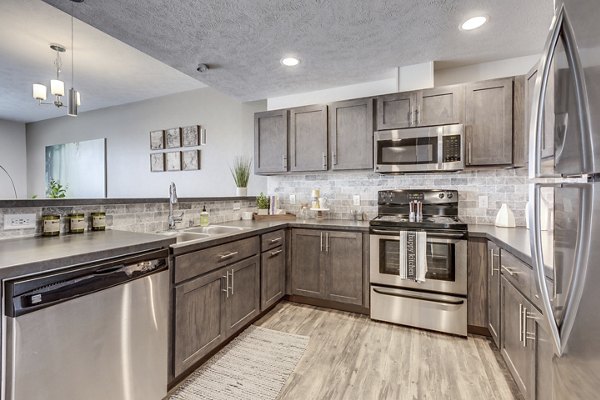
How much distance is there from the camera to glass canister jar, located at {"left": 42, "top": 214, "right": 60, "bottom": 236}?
1.55 meters

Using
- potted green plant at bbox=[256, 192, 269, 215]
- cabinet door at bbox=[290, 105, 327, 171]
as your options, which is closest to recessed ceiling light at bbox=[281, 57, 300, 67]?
cabinet door at bbox=[290, 105, 327, 171]

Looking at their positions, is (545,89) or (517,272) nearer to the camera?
(545,89)

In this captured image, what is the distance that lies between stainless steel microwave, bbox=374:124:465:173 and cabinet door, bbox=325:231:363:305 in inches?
31.1

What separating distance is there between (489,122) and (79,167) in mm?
6849

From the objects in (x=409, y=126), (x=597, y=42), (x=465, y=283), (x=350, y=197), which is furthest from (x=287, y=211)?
(x=597, y=42)

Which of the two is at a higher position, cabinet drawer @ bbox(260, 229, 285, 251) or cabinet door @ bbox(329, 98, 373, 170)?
cabinet door @ bbox(329, 98, 373, 170)

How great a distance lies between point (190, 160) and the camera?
14.2 ft

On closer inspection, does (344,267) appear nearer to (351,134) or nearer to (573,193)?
(351,134)

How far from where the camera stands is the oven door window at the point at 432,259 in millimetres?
2318

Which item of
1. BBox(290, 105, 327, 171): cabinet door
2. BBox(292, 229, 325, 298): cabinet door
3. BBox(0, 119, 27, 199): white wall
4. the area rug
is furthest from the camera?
BBox(0, 119, 27, 199): white wall

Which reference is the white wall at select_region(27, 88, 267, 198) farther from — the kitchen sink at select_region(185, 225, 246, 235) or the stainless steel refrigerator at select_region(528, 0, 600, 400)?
the stainless steel refrigerator at select_region(528, 0, 600, 400)

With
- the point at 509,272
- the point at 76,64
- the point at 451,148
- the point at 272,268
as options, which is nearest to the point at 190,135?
the point at 76,64

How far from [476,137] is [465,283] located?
1.33m

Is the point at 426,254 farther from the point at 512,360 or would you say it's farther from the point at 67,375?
the point at 67,375
